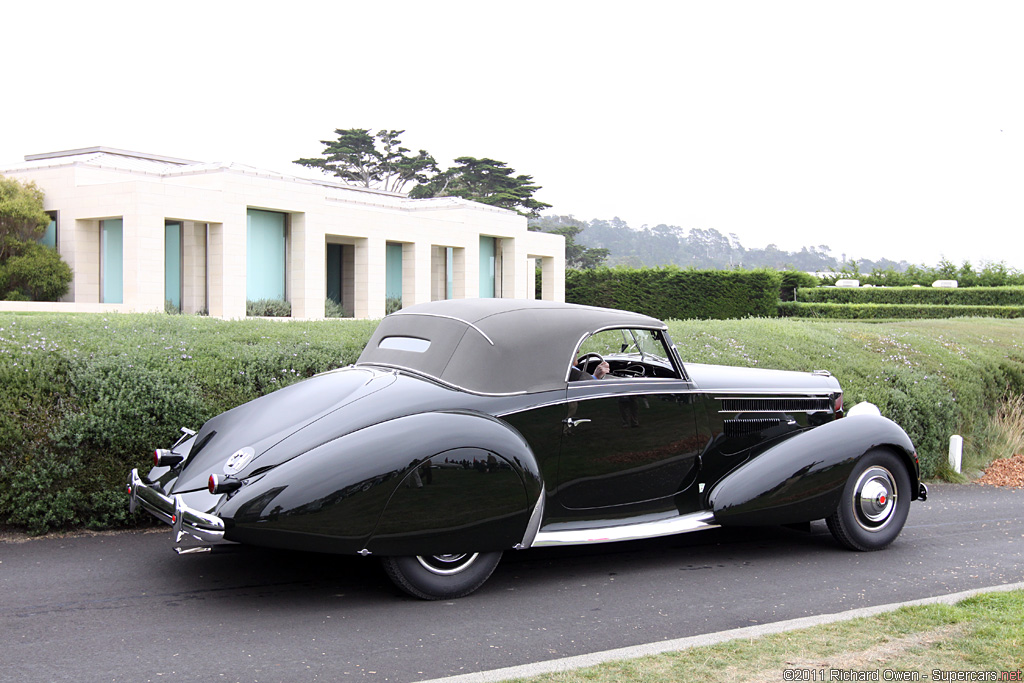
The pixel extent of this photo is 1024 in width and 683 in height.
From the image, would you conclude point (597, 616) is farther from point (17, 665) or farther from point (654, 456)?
point (17, 665)

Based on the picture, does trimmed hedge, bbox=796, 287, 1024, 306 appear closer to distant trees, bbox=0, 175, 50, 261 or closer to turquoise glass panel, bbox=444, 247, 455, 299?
turquoise glass panel, bbox=444, 247, 455, 299

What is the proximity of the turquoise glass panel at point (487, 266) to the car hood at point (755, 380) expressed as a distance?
31.8 meters

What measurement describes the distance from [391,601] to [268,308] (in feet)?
79.4

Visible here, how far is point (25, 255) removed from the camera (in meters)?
24.7

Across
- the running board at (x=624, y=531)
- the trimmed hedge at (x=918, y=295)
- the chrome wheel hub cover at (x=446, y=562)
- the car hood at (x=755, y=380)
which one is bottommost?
the chrome wheel hub cover at (x=446, y=562)

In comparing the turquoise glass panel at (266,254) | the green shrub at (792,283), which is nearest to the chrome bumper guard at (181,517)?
the turquoise glass panel at (266,254)

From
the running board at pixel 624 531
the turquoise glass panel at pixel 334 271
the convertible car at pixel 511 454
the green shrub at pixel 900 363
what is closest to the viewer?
the convertible car at pixel 511 454

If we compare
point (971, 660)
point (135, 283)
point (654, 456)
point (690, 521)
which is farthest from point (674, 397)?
point (135, 283)

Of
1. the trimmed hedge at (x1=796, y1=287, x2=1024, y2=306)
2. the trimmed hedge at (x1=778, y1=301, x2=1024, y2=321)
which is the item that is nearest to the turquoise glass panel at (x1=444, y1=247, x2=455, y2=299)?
the trimmed hedge at (x1=778, y1=301, x2=1024, y2=321)

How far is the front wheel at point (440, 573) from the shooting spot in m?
4.94

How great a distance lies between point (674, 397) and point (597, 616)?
1.76 metres

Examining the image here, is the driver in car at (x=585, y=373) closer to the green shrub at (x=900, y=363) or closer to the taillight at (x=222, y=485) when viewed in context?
the taillight at (x=222, y=485)

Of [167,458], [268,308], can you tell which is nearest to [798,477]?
[167,458]

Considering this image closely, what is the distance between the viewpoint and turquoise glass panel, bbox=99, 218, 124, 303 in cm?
2569
